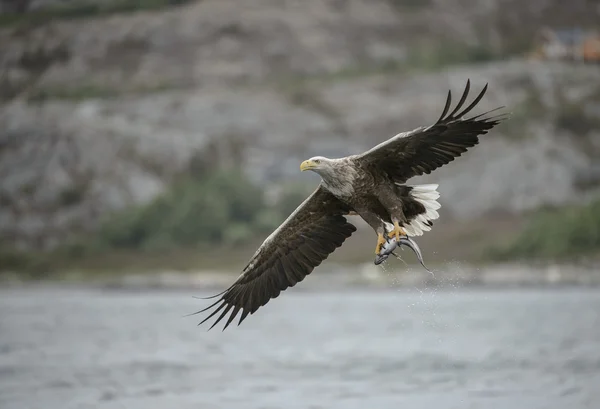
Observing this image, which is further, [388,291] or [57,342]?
[388,291]

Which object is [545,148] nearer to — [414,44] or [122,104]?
[414,44]

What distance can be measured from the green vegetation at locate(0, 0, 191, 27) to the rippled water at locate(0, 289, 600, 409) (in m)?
96.3

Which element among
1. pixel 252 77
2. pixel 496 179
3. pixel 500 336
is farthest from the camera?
pixel 252 77

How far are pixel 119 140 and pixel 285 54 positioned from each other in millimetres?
27534

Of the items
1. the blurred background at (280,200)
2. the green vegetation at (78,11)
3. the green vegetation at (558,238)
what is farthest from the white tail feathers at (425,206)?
the green vegetation at (78,11)

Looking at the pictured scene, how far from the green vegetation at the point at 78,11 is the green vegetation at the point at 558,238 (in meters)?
68.6

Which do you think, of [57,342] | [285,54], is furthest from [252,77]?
[57,342]

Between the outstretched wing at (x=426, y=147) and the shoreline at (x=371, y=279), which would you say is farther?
the shoreline at (x=371, y=279)

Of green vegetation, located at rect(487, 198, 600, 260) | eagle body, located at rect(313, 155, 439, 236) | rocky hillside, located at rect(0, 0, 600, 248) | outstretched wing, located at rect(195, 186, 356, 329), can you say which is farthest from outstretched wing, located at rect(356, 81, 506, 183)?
rocky hillside, located at rect(0, 0, 600, 248)

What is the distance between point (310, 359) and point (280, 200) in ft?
220

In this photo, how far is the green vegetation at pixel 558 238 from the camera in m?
73.3

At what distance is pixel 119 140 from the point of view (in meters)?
101

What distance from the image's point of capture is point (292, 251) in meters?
14.6

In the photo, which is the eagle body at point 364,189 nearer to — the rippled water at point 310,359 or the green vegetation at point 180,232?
the rippled water at point 310,359
